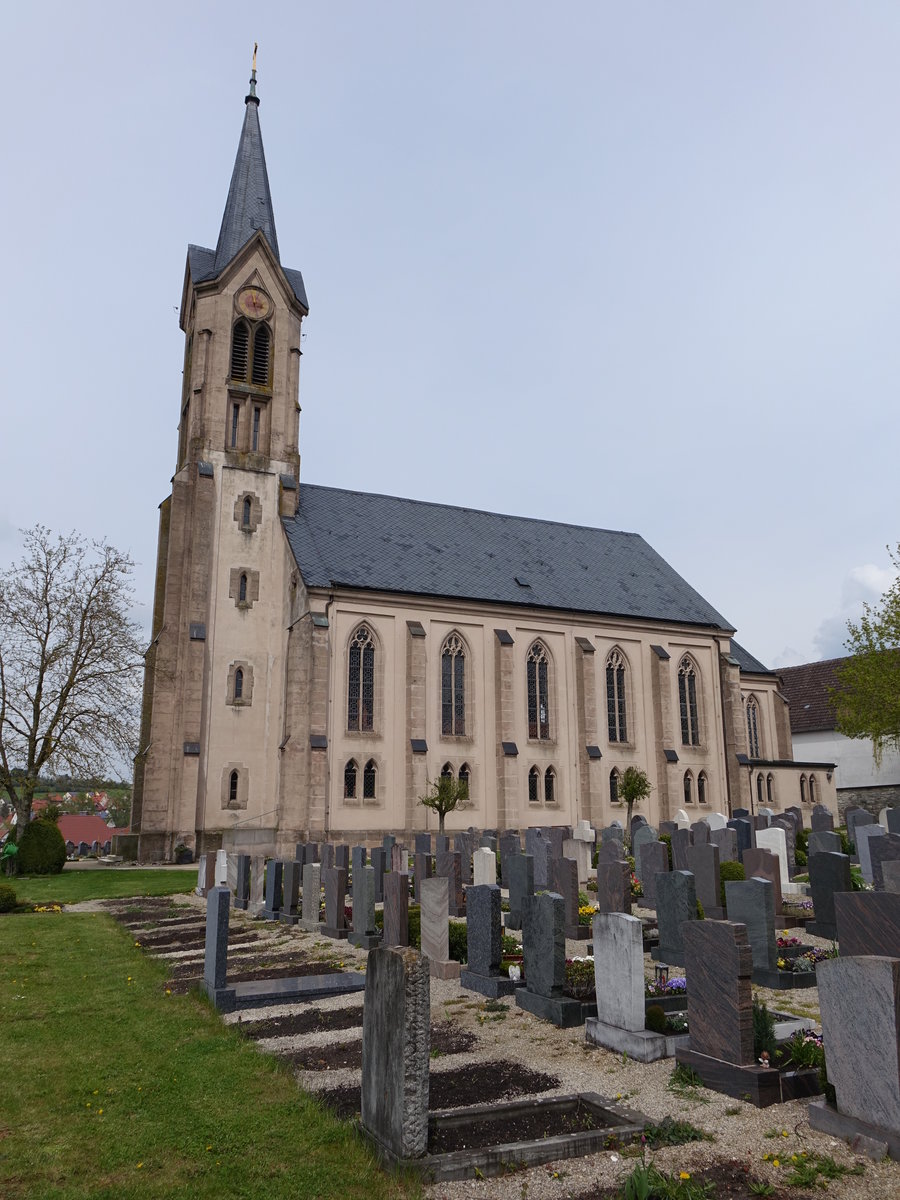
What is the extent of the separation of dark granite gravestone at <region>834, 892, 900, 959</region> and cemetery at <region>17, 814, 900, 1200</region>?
0.02m

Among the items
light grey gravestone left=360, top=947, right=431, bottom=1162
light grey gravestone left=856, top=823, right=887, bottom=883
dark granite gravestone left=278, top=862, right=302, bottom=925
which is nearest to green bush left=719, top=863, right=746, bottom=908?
light grey gravestone left=856, top=823, right=887, bottom=883

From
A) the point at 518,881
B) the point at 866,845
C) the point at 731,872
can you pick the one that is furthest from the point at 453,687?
the point at 518,881

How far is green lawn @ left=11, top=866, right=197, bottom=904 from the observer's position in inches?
804

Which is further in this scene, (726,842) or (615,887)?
(726,842)

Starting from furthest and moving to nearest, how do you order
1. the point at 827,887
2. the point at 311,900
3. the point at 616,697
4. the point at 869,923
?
the point at 616,697 < the point at 311,900 < the point at 827,887 < the point at 869,923

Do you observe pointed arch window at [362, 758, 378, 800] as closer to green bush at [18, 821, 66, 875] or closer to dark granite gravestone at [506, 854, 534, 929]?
green bush at [18, 821, 66, 875]

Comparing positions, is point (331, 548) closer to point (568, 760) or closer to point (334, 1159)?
point (568, 760)

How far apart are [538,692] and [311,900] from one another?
21.6 metres

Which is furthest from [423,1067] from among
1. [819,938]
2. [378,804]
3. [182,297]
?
[182,297]

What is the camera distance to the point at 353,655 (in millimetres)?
31953

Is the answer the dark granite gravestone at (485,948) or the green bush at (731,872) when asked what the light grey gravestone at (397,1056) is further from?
the green bush at (731,872)

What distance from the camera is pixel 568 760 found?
113 feet

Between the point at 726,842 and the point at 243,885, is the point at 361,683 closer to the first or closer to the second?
the point at 243,885

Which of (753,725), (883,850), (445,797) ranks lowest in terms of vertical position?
(883,850)
